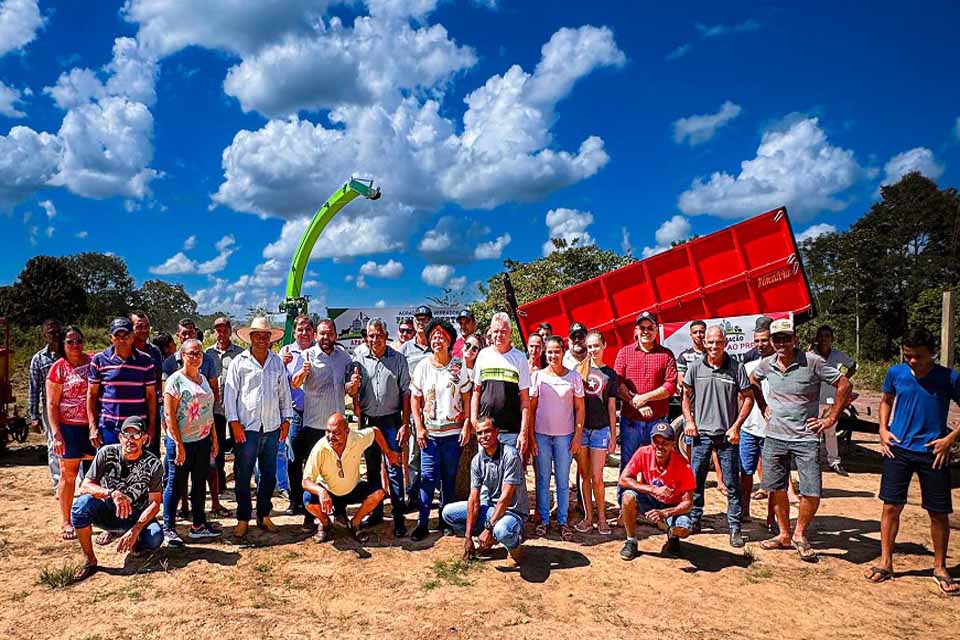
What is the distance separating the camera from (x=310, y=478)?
5.04 metres

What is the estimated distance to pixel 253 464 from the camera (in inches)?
199

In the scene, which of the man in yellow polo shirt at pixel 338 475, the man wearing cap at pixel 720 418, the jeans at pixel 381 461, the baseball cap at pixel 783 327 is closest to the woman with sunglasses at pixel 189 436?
the man in yellow polo shirt at pixel 338 475

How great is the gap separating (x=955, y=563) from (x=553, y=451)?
3.36 metres

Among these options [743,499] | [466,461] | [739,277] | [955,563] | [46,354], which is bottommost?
[955,563]

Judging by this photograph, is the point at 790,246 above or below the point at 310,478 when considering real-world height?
above

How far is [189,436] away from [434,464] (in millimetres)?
2106

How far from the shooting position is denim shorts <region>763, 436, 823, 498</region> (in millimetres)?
4715

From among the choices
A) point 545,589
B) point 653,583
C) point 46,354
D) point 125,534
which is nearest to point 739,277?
point 653,583

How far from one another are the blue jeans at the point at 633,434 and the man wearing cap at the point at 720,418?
1.19 ft

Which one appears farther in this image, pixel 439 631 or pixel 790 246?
pixel 790 246

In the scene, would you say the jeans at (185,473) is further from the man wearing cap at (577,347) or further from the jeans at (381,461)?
the man wearing cap at (577,347)

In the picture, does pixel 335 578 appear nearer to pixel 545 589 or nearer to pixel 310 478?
pixel 310 478

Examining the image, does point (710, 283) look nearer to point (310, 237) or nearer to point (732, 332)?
point (732, 332)

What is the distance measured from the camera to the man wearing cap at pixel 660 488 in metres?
4.55
